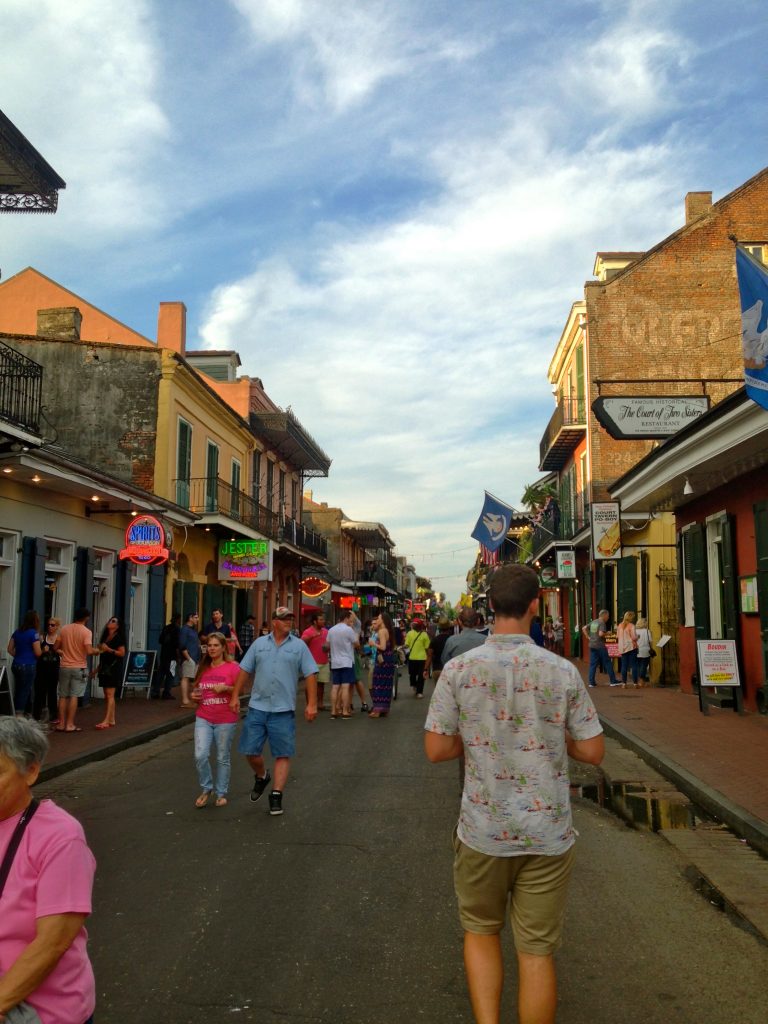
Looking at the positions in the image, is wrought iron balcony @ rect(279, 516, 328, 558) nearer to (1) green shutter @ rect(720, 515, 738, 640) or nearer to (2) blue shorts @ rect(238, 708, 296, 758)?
(1) green shutter @ rect(720, 515, 738, 640)

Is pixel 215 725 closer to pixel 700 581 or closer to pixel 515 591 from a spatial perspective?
pixel 515 591

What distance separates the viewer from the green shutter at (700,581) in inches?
616

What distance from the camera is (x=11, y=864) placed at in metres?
2.20

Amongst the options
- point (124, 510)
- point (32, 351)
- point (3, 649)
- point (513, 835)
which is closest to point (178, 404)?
point (32, 351)

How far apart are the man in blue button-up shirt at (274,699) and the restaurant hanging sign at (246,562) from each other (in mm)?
18081

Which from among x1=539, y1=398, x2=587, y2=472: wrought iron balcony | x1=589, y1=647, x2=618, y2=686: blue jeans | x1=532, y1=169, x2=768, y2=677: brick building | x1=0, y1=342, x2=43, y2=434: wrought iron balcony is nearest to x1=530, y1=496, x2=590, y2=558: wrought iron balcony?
x1=532, y1=169, x2=768, y2=677: brick building

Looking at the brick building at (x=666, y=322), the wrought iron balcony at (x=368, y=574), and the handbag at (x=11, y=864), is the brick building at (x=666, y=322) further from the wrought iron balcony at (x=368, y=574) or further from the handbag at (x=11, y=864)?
the wrought iron balcony at (x=368, y=574)

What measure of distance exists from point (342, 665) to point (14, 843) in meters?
12.5

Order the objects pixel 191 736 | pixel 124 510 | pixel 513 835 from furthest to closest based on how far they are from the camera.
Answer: pixel 124 510
pixel 191 736
pixel 513 835

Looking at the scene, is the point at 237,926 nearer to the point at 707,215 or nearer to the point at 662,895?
the point at 662,895

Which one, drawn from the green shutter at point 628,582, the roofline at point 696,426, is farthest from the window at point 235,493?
the roofline at point 696,426

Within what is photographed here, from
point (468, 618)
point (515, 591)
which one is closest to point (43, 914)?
point (515, 591)

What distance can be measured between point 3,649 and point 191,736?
12.0 ft

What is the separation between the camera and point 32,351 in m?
22.3
